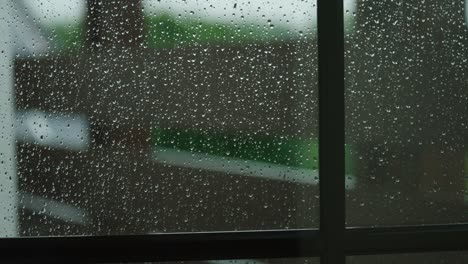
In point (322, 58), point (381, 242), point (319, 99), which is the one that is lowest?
point (381, 242)

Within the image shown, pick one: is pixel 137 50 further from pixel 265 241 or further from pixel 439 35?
pixel 439 35

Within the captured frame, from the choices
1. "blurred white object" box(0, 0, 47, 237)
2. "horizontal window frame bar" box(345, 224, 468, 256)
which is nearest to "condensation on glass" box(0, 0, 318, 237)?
"blurred white object" box(0, 0, 47, 237)

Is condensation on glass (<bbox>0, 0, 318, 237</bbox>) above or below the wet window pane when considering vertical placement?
above

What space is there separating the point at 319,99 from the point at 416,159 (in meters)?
0.36

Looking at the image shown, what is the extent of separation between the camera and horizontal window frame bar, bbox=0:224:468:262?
162 centimetres

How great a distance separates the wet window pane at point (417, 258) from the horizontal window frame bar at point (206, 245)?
0.02 meters

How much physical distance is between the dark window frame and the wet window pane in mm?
21

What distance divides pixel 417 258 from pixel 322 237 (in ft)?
1.02

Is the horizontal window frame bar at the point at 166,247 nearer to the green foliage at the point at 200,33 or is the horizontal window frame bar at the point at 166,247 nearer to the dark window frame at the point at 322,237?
the dark window frame at the point at 322,237

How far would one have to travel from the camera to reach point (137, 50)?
1674 millimetres

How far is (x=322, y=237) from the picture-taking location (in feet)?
5.44

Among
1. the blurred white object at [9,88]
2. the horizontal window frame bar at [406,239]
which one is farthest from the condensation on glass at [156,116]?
the horizontal window frame bar at [406,239]

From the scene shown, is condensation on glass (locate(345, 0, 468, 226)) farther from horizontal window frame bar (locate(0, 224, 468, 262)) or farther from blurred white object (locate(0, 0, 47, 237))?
blurred white object (locate(0, 0, 47, 237))

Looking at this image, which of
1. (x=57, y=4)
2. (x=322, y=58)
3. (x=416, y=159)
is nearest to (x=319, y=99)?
(x=322, y=58)
